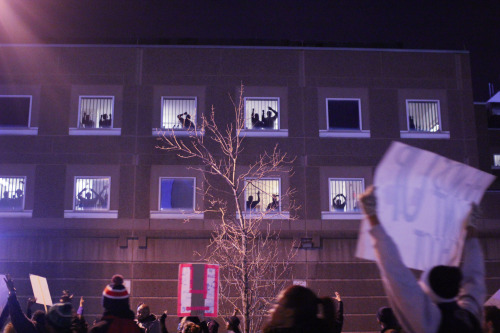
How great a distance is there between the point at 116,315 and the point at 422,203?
290cm

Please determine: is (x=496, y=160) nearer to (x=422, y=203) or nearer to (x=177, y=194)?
(x=177, y=194)

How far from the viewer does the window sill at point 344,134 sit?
73.0 ft

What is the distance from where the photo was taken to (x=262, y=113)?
22.4 meters

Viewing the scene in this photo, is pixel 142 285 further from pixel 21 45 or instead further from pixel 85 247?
pixel 21 45

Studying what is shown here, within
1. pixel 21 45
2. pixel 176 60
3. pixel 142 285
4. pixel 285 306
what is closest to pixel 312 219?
pixel 142 285

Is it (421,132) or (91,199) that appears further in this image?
(421,132)

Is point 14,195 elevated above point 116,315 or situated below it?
above

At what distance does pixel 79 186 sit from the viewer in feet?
70.7

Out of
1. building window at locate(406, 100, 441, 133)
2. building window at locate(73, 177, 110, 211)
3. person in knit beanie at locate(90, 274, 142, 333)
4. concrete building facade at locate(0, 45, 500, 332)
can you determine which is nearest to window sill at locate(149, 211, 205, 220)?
concrete building facade at locate(0, 45, 500, 332)

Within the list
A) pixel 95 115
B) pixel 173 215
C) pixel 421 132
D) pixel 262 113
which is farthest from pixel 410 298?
pixel 421 132

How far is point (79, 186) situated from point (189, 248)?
5.16m

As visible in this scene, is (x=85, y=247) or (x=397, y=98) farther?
(x=397, y=98)

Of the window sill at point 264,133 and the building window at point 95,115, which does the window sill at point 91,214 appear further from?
the window sill at point 264,133

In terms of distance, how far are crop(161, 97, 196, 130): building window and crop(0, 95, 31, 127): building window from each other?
222 inches
